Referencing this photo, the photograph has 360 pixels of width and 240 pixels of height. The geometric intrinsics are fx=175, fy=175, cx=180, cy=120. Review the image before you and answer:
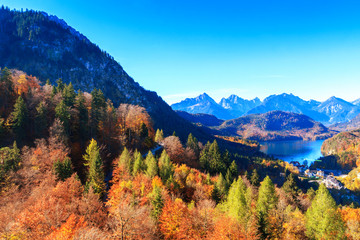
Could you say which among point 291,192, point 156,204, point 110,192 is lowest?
point 291,192

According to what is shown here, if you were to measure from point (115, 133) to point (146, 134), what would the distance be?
1269 cm

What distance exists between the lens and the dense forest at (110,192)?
1058 inches

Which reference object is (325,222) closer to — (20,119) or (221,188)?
(221,188)

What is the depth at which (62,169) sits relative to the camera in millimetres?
41438

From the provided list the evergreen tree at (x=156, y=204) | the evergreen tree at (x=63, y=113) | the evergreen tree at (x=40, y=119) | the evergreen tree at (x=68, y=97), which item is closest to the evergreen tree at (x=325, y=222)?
the evergreen tree at (x=156, y=204)

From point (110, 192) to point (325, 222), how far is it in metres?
48.2

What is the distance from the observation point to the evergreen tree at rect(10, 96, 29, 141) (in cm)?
5091

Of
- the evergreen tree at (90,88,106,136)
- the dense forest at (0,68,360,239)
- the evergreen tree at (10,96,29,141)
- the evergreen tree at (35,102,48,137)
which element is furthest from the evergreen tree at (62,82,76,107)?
the evergreen tree at (10,96,29,141)

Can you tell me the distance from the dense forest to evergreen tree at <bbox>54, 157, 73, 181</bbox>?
0.71ft

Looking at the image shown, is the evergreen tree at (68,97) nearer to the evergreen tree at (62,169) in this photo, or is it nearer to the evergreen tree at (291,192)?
the evergreen tree at (62,169)

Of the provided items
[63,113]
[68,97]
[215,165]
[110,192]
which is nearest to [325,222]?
[215,165]

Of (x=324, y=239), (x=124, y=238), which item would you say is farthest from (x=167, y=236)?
(x=324, y=239)

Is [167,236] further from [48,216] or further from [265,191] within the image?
[265,191]

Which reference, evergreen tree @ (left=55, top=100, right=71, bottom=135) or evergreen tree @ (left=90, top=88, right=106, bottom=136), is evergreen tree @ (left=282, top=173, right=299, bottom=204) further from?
evergreen tree @ (left=55, top=100, right=71, bottom=135)
